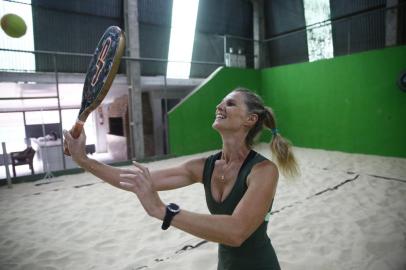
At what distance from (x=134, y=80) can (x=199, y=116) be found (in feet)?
6.48

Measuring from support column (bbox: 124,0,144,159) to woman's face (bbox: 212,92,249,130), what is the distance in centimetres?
614

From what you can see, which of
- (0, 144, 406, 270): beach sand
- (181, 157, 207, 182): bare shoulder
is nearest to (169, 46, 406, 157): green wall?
(0, 144, 406, 270): beach sand

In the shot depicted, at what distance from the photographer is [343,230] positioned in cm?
281

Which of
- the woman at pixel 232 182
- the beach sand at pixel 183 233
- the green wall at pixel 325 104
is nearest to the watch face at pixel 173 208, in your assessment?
the woman at pixel 232 182

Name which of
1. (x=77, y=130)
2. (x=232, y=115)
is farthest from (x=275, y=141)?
(x=77, y=130)

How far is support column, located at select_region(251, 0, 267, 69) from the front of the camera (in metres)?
10.0

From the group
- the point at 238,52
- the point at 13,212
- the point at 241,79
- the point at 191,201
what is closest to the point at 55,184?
the point at 13,212

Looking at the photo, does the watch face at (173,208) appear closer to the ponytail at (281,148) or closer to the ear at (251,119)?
the ear at (251,119)

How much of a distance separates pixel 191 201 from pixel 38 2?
20.3 ft

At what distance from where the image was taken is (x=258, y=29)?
10.3m

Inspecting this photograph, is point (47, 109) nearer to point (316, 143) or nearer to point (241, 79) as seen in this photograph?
point (241, 79)

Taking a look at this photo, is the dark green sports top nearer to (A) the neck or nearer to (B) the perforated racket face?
(A) the neck

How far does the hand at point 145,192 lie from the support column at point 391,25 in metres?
7.93

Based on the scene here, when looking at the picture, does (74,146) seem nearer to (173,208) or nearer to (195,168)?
(195,168)
